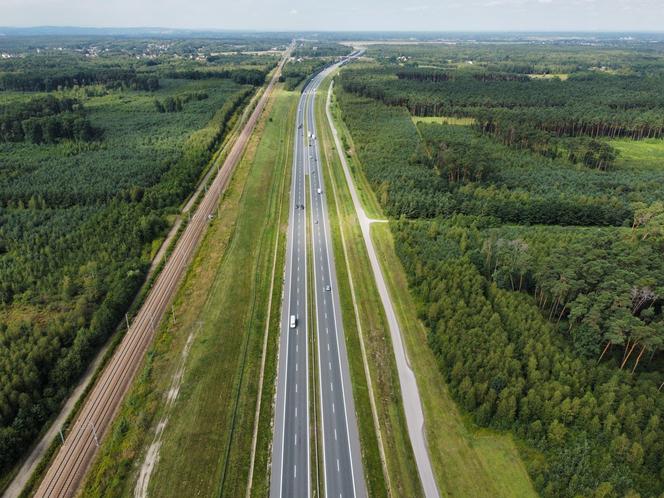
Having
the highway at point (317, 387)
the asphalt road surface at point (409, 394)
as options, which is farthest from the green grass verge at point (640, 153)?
the highway at point (317, 387)

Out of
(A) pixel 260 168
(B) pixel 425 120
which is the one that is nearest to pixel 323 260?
(A) pixel 260 168

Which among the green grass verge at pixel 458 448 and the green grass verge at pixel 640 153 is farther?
the green grass verge at pixel 640 153

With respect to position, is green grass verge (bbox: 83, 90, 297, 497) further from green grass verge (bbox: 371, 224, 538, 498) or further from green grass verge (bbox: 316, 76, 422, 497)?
green grass verge (bbox: 371, 224, 538, 498)

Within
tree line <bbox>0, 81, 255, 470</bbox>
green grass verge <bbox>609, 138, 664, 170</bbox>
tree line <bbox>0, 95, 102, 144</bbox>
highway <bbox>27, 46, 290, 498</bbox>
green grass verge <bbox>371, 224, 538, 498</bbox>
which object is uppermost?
tree line <bbox>0, 95, 102, 144</bbox>

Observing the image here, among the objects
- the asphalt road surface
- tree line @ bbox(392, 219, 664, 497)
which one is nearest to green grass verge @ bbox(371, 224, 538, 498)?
the asphalt road surface

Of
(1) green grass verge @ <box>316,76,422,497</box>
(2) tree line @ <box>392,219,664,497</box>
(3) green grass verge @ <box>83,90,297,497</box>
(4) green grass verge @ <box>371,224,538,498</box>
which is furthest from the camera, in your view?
(1) green grass verge @ <box>316,76,422,497</box>

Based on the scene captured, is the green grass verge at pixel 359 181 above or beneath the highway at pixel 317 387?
above

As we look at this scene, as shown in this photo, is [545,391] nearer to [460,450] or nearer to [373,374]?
[460,450]

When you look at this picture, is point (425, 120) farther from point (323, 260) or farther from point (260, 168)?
point (323, 260)

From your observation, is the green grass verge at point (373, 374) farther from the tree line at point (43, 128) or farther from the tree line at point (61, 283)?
the tree line at point (43, 128)
